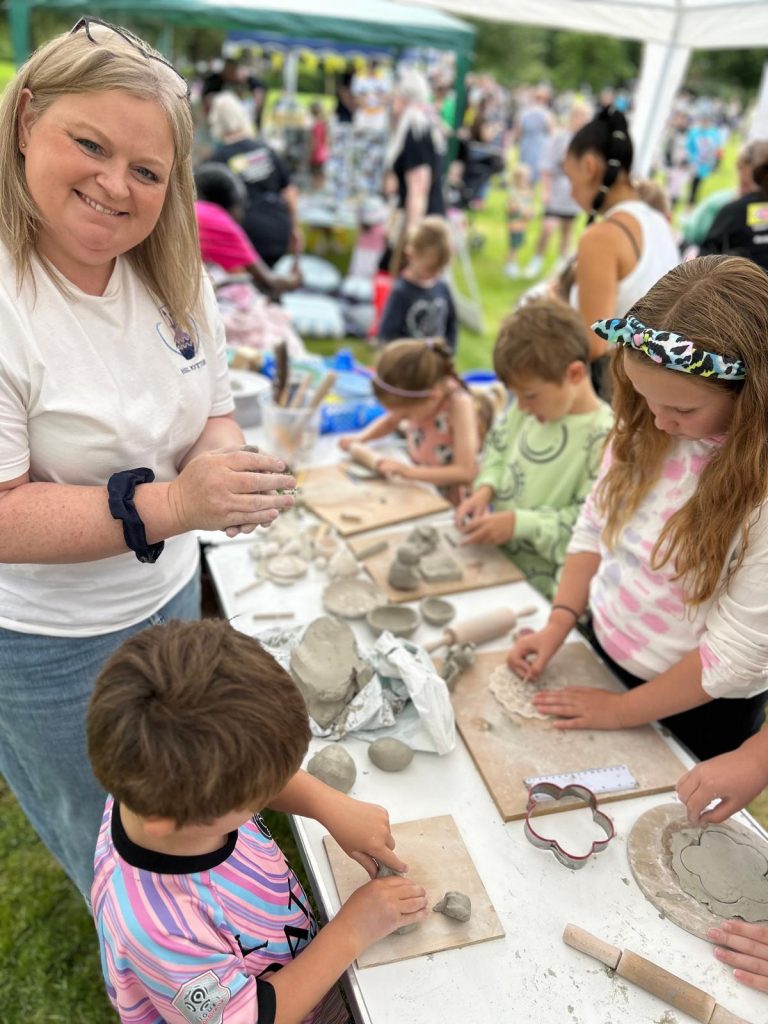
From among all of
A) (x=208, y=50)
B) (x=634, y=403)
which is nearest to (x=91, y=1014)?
(x=634, y=403)

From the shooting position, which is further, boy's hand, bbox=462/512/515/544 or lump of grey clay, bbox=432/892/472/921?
boy's hand, bbox=462/512/515/544

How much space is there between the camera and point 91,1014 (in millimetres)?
2000

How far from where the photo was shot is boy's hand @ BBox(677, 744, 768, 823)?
1.39 metres

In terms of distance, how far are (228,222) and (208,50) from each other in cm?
1533

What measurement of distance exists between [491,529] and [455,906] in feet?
4.15

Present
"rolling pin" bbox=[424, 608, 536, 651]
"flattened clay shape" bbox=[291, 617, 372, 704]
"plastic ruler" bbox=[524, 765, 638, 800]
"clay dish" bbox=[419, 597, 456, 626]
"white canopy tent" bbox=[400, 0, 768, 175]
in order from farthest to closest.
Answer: "white canopy tent" bbox=[400, 0, 768, 175] < "clay dish" bbox=[419, 597, 456, 626] < "rolling pin" bbox=[424, 608, 536, 651] < "flattened clay shape" bbox=[291, 617, 372, 704] < "plastic ruler" bbox=[524, 765, 638, 800]

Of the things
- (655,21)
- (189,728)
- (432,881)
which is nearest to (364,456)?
(432,881)

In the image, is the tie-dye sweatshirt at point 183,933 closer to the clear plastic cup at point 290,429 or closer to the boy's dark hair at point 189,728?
the boy's dark hair at point 189,728

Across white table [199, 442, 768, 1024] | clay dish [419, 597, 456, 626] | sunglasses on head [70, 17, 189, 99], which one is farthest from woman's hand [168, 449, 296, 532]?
clay dish [419, 597, 456, 626]

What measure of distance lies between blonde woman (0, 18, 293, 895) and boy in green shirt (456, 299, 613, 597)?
3.41ft

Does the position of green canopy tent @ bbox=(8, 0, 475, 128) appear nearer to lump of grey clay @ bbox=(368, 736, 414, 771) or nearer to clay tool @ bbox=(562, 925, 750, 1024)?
lump of grey clay @ bbox=(368, 736, 414, 771)

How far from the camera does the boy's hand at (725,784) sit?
1395 millimetres

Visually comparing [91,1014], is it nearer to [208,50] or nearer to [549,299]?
[549,299]

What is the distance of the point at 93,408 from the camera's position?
1322 mm
